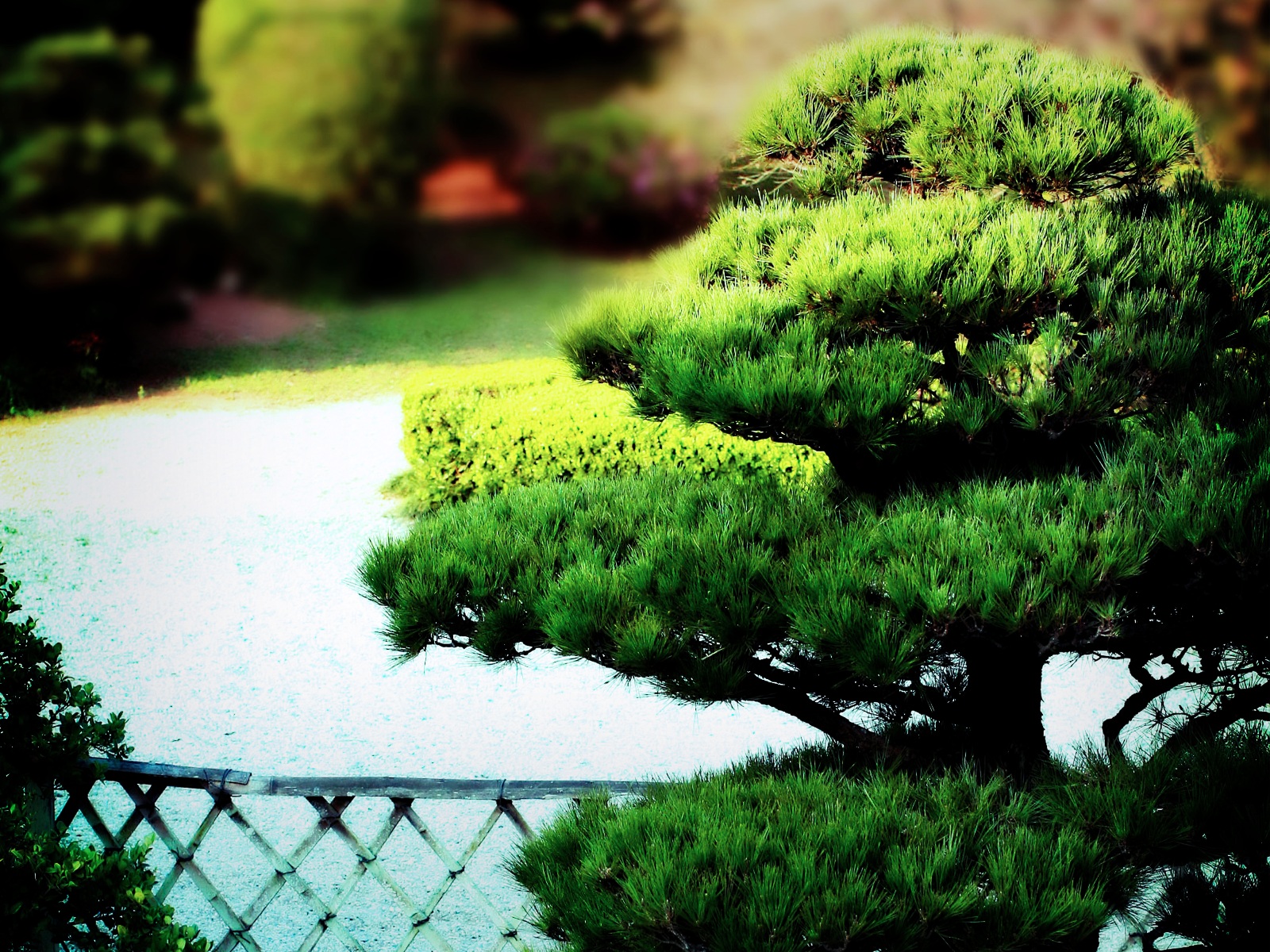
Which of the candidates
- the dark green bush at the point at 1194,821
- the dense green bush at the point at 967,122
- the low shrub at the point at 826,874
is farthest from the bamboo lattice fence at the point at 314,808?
the dense green bush at the point at 967,122

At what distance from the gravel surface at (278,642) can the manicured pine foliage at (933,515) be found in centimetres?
85

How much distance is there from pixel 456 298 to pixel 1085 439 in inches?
68.2

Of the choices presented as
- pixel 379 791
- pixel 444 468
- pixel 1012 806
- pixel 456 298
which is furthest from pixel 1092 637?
pixel 444 468

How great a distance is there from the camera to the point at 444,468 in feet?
17.5

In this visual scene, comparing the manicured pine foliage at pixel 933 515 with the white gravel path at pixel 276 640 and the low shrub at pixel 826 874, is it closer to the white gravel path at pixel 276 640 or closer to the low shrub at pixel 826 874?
the low shrub at pixel 826 874

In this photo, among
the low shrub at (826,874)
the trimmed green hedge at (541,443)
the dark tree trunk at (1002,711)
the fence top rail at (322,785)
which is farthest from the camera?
the trimmed green hedge at (541,443)

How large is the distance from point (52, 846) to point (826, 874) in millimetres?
1244

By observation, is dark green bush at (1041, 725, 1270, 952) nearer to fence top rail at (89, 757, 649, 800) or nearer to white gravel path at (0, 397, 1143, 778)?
white gravel path at (0, 397, 1143, 778)

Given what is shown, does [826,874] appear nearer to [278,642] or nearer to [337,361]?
[278,642]

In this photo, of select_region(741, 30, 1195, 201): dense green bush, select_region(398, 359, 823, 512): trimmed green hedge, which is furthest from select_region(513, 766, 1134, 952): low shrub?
select_region(398, 359, 823, 512): trimmed green hedge

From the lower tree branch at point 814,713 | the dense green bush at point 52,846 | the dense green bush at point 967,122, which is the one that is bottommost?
the dense green bush at point 52,846

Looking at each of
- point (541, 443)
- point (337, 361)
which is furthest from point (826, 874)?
point (337, 361)

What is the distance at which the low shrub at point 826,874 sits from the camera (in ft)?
3.97

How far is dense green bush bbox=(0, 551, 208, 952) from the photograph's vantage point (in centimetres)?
169
